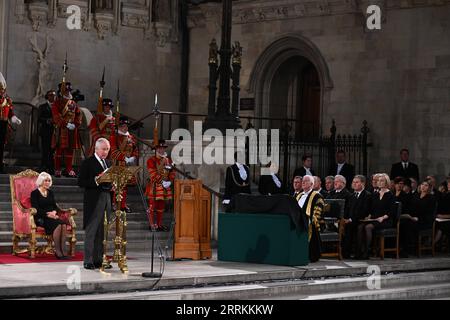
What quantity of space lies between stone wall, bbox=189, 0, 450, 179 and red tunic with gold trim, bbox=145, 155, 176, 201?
19.7 feet

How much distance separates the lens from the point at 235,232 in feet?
51.3

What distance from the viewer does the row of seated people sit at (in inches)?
665

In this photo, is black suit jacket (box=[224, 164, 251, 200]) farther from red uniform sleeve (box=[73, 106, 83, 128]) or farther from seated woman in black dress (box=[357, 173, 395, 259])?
red uniform sleeve (box=[73, 106, 83, 128])

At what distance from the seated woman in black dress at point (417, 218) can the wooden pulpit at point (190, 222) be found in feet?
11.8

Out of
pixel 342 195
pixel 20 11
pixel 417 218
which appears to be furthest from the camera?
pixel 20 11

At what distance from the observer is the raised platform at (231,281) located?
1205 cm

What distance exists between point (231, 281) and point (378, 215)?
14.0 feet

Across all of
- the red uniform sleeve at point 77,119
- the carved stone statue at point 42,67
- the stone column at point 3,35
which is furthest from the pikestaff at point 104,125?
the stone column at point 3,35

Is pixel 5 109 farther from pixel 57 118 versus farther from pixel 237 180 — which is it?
pixel 237 180

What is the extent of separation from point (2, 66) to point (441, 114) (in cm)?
962

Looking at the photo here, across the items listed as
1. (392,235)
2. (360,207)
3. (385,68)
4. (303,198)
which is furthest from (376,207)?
(385,68)

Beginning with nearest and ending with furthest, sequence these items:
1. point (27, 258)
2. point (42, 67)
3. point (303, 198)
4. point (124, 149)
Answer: point (27, 258) < point (303, 198) < point (124, 149) < point (42, 67)

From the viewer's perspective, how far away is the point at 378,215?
17.0 metres
